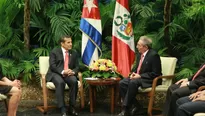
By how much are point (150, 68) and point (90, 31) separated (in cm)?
154

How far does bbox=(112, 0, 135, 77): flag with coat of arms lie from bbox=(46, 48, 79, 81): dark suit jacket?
94 centimetres

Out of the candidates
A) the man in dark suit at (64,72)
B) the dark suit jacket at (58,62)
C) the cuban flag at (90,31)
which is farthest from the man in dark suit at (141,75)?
the cuban flag at (90,31)

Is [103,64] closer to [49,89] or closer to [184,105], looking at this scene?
[49,89]

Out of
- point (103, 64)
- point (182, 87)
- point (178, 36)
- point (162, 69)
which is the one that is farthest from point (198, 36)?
point (182, 87)

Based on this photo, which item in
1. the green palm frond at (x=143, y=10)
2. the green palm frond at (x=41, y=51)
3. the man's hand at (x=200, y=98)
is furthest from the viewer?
the green palm frond at (x=143, y=10)

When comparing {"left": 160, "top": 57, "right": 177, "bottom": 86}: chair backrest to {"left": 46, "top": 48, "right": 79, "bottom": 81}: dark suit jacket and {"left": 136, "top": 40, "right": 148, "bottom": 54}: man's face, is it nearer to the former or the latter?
{"left": 136, "top": 40, "right": 148, "bottom": 54}: man's face

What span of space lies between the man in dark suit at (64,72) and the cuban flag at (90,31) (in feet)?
2.12

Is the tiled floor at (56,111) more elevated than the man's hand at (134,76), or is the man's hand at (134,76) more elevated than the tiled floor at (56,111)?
the man's hand at (134,76)

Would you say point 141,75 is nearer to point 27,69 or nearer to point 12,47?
point 27,69

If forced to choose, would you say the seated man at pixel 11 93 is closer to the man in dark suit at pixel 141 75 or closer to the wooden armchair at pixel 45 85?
the wooden armchair at pixel 45 85

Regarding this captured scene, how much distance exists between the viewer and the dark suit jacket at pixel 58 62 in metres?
6.51

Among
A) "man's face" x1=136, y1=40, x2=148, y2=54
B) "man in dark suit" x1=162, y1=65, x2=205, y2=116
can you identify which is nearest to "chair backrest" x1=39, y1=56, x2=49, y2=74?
"man's face" x1=136, y1=40, x2=148, y2=54

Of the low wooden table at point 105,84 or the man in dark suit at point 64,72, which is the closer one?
the man in dark suit at point 64,72

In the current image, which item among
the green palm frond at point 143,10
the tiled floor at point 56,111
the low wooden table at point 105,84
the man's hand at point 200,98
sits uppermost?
the green palm frond at point 143,10
